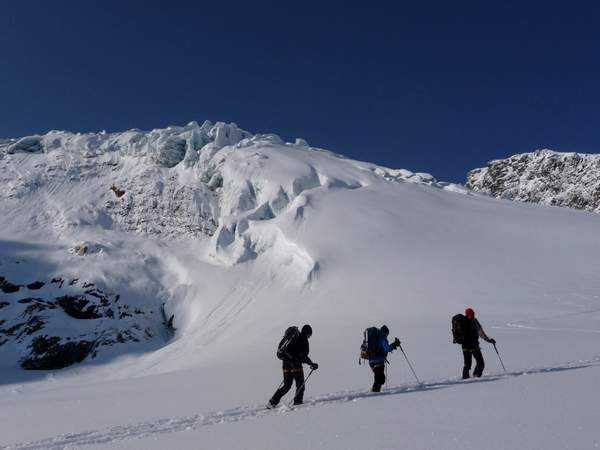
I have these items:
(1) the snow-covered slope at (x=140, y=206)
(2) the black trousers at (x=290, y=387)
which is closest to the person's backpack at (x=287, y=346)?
(2) the black trousers at (x=290, y=387)

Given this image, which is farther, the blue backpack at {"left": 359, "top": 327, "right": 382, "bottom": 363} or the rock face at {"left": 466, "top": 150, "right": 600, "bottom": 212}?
the rock face at {"left": 466, "top": 150, "right": 600, "bottom": 212}

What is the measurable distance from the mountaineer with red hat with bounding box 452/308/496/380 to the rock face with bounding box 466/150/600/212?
408 ft

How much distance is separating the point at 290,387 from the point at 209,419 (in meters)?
1.70

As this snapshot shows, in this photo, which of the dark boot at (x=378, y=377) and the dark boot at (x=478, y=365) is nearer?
the dark boot at (x=378, y=377)

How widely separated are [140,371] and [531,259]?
957 inches

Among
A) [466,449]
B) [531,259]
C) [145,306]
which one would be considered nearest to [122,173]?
[145,306]

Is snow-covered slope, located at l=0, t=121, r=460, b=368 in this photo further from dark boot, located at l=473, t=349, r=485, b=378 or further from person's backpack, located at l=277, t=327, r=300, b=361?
person's backpack, located at l=277, t=327, r=300, b=361

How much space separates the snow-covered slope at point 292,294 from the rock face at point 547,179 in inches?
3697

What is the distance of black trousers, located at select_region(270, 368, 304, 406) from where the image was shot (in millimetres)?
9453

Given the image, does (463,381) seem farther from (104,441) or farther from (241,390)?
(104,441)

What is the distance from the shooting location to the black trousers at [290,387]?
945 cm

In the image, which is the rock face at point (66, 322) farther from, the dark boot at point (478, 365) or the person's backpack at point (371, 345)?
the dark boot at point (478, 365)

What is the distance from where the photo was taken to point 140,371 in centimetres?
2894

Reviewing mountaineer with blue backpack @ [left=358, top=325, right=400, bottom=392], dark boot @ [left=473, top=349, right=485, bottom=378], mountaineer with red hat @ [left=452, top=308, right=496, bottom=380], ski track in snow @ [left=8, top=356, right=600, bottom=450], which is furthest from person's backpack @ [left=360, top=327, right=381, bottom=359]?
dark boot @ [left=473, top=349, right=485, bottom=378]
